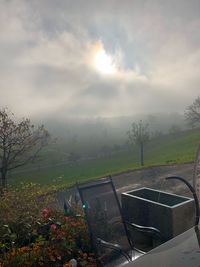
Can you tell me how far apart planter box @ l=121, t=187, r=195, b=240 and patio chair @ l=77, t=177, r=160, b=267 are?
0.57 metres

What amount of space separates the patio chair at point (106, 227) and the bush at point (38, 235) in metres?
0.30

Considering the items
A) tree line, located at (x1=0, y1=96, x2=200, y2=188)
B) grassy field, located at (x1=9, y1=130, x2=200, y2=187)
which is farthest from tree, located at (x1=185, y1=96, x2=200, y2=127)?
tree line, located at (x1=0, y1=96, x2=200, y2=188)

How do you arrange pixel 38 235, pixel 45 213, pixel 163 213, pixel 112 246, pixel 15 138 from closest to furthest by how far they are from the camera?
1. pixel 112 246
2. pixel 38 235
3. pixel 163 213
4. pixel 45 213
5. pixel 15 138

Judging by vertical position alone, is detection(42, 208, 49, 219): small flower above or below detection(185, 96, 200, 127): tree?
below

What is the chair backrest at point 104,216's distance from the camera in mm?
4635

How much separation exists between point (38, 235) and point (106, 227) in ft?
4.86

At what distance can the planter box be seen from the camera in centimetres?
563

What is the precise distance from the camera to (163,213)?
5734 mm

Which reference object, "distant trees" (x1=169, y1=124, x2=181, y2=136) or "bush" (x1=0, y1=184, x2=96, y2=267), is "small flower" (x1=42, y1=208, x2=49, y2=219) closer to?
"bush" (x1=0, y1=184, x2=96, y2=267)

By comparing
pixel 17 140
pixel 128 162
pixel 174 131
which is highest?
pixel 174 131

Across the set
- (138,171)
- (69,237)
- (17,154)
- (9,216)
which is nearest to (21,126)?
(17,154)

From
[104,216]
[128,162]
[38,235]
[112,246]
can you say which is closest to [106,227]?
[104,216]

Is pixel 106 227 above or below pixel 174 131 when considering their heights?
below

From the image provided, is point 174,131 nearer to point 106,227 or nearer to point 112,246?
point 106,227
